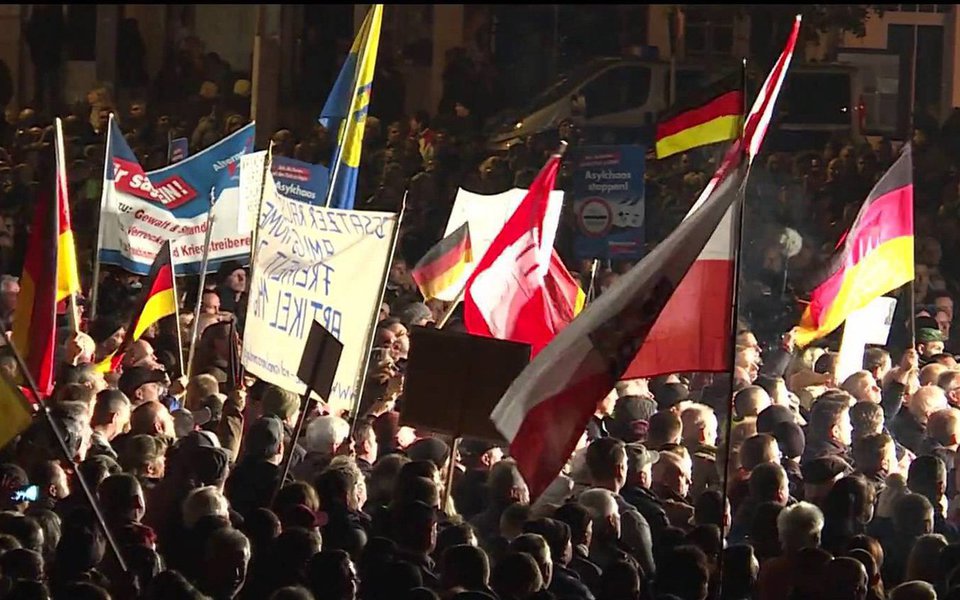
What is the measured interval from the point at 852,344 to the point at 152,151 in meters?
10.1

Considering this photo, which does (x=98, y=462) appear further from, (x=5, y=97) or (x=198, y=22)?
(x=198, y=22)

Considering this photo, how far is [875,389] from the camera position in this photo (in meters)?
10.4

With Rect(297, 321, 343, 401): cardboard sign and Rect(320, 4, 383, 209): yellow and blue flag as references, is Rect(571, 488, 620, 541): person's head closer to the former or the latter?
Rect(297, 321, 343, 401): cardboard sign

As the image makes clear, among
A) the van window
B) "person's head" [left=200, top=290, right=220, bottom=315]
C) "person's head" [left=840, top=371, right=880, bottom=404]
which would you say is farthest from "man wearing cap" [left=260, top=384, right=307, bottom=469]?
the van window

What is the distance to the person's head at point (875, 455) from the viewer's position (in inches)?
328

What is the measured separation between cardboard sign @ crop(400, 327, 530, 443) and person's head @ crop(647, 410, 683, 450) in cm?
115

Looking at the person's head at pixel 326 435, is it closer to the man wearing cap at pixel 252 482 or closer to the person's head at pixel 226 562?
the man wearing cap at pixel 252 482

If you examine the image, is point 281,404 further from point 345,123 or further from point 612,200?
point 612,200

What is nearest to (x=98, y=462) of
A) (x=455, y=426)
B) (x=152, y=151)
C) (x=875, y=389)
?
(x=455, y=426)

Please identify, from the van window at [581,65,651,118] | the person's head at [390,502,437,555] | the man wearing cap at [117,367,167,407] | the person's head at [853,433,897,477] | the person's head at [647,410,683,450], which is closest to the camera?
the person's head at [390,502,437,555]

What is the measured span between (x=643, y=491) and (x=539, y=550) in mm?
1391

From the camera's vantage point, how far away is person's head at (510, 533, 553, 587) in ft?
21.2

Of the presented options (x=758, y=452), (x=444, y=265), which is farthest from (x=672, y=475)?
(x=444, y=265)

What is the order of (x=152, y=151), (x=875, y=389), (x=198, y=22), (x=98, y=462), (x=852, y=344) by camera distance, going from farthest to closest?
(x=198, y=22)
(x=152, y=151)
(x=852, y=344)
(x=875, y=389)
(x=98, y=462)
